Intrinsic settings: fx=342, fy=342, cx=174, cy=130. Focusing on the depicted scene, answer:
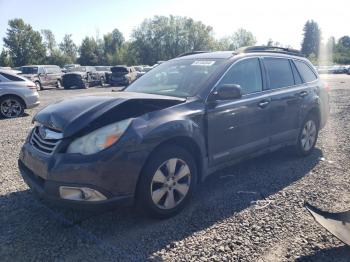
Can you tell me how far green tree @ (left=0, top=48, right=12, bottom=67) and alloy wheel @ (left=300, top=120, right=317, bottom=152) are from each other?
2701 inches

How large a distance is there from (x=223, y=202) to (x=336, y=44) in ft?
363

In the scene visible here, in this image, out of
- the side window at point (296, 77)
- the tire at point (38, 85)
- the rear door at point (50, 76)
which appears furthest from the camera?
the rear door at point (50, 76)

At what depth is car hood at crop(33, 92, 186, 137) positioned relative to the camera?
10.5 feet

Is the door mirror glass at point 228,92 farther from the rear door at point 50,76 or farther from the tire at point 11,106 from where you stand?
the rear door at point 50,76

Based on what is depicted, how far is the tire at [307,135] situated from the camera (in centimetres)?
563

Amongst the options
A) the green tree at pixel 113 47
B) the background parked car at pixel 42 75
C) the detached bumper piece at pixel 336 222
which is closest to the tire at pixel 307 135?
the detached bumper piece at pixel 336 222

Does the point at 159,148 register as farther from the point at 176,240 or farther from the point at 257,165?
the point at 257,165

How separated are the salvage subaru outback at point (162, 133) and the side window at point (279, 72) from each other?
0.02 metres

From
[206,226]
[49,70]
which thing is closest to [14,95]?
[206,226]

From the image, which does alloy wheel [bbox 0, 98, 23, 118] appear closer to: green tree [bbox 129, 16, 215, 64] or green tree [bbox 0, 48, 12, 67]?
green tree [bbox 0, 48, 12, 67]

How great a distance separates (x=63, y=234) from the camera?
3.33 metres

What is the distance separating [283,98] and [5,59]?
230ft

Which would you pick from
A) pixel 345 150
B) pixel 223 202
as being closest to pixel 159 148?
pixel 223 202

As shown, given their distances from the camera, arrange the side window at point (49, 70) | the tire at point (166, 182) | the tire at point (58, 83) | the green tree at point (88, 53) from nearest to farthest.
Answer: the tire at point (166, 182) < the side window at point (49, 70) < the tire at point (58, 83) < the green tree at point (88, 53)
